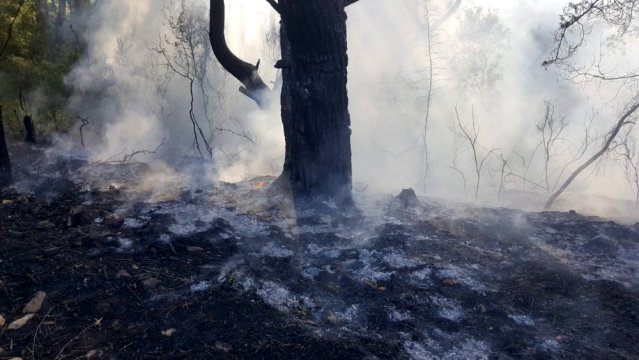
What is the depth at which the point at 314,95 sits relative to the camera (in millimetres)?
5102

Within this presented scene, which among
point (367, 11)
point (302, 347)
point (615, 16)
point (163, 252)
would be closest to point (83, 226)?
point (163, 252)

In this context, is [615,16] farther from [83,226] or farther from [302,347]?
[83,226]

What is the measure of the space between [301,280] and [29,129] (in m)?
6.10

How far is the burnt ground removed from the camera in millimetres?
2906

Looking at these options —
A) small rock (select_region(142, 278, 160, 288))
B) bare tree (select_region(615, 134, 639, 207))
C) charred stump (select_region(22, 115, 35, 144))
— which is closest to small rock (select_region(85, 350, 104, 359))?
small rock (select_region(142, 278, 160, 288))

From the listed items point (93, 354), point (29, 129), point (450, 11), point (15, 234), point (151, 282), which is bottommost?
point (93, 354)

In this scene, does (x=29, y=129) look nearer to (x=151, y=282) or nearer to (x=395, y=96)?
(x=151, y=282)

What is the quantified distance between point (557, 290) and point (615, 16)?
4017 mm

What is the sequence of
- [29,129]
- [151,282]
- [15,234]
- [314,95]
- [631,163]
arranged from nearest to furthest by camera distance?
[151,282] → [15,234] → [314,95] → [29,129] → [631,163]

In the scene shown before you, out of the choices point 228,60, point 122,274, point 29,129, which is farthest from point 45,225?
point 29,129

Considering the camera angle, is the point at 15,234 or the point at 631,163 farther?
the point at 631,163

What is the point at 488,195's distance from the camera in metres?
10.1

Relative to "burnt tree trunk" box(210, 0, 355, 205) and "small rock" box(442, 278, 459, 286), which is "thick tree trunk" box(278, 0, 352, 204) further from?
"small rock" box(442, 278, 459, 286)

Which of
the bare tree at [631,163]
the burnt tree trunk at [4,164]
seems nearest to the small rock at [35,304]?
the burnt tree trunk at [4,164]
